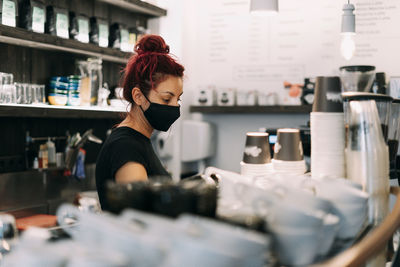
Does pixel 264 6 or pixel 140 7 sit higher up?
pixel 140 7

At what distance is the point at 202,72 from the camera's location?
452 cm

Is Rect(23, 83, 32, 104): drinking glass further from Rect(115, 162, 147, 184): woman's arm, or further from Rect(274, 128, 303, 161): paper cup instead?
Rect(274, 128, 303, 161): paper cup

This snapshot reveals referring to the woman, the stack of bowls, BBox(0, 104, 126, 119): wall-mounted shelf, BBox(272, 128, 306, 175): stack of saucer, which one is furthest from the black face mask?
the stack of bowls

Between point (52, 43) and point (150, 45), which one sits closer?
point (150, 45)

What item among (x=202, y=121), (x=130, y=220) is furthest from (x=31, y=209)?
(x=130, y=220)

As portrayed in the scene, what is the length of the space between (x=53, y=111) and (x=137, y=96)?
1.13 m

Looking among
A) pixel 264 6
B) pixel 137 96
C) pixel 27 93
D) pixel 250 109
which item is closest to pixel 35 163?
pixel 27 93

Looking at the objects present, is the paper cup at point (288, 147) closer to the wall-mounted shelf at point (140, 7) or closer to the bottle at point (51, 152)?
the bottle at point (51, 152)

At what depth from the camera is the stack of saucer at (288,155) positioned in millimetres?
1755

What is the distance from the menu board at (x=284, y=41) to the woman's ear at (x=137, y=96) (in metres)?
2.36

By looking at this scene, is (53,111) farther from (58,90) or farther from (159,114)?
(159,114)

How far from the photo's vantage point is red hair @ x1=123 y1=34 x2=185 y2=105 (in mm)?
2029

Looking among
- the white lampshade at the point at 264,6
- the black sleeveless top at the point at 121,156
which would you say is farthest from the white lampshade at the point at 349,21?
the black sleeveless top at the point at 121,156

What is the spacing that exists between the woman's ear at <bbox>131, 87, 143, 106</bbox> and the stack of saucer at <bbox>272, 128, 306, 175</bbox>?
2.23ft
